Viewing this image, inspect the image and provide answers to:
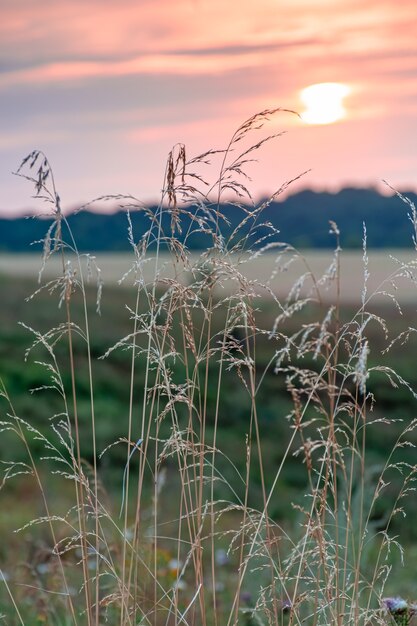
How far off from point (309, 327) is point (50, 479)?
932 cm

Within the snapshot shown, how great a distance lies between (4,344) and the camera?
66.1 feet

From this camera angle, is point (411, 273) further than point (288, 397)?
No

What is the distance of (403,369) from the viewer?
2162 centimetres

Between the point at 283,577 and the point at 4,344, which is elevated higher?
the point at 283,577

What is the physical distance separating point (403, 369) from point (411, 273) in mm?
19755

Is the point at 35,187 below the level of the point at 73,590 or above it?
above

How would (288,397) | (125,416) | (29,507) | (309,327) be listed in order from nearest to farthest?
(309,327) → (29,507) → (125,416) → (288,397)

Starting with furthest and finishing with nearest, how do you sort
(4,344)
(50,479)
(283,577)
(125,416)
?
(4,344), (125,416), (50,479), (283,577)

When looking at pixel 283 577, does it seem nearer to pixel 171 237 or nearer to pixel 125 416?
pixel 171 237

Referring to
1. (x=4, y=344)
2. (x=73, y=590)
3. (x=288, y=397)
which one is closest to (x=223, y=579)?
(x=73, y=590)

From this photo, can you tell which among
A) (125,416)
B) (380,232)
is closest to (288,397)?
(125,416)

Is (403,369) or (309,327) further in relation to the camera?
(403,369)

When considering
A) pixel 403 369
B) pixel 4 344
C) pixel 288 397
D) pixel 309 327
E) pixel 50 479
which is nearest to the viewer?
pixel 309 327

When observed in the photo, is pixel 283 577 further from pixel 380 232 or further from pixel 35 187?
pixel 380 232
